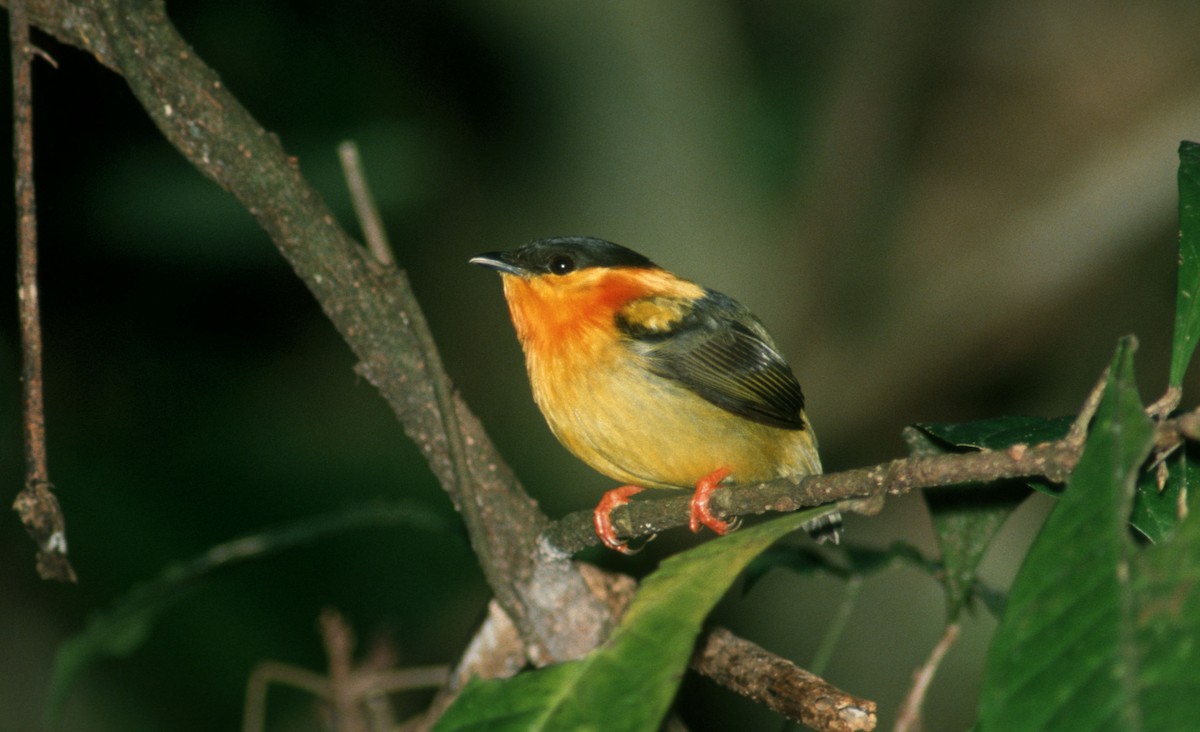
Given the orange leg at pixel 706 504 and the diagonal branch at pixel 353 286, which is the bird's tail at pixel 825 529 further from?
the diagonal branch at pixel 353 286

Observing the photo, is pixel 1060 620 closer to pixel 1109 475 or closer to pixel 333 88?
pixel 1109 475

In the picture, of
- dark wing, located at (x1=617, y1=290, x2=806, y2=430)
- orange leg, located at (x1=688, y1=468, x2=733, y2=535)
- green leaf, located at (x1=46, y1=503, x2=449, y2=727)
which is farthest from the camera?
dark wing, located at (x1=617, y1=290, x2=806, y2=430)

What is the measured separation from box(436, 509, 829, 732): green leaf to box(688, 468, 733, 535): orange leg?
67cm

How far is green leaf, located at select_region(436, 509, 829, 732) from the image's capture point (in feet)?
4.94

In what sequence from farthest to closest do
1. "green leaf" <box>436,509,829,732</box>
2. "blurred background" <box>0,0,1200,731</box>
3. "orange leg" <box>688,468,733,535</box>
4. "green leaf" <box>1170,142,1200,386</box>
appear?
"blurred background" <box>0,0,1200,731</box>
"orange leg" <box>688,468,733,535</box>
"green leaf" <box>1170,142,1200,386</box>
"green leaf" <box>436,509,829,732</box>

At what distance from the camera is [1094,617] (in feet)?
4.15

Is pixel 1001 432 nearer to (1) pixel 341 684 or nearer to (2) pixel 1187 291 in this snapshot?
(2) pixel 1187 291

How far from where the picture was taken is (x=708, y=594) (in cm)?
164

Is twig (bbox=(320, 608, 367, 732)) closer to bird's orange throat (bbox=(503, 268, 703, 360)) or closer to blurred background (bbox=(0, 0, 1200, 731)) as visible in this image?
bird's orange throat (bbox=(503, 268, 703, 360))

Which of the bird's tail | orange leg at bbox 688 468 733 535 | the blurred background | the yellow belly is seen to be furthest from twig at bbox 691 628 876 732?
the blurred background

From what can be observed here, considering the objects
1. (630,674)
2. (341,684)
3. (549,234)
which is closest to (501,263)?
(341,684)

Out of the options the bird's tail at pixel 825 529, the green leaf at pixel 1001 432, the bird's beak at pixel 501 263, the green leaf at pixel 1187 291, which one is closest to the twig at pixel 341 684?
the bird's beak at pixel 501 263

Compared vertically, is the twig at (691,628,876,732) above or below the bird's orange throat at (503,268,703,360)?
below

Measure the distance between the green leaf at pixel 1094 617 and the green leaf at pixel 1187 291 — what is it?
0.46 m
